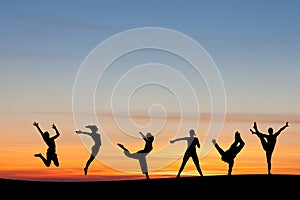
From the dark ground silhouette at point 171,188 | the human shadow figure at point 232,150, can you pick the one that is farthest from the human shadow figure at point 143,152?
the human shadow figure at point 232,150

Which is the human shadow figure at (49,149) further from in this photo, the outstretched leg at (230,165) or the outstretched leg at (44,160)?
the outstretched leg at (230,165)

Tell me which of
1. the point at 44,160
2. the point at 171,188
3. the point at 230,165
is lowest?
the point at 171,188

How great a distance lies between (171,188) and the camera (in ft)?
102

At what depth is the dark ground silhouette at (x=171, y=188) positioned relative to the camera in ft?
94.7

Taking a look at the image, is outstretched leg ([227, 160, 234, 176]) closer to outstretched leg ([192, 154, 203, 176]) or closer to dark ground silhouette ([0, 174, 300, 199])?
dark ground silhouette ([0, 174, 300, 199])

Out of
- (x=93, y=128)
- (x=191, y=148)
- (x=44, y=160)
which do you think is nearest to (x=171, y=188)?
(x=191, y=148)

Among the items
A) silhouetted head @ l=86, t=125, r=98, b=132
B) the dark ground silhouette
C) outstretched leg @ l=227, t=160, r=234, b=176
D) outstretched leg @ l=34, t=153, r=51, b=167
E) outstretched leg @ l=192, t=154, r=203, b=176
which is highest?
silhouetted head @ l=86, t=125, r=98, b=132

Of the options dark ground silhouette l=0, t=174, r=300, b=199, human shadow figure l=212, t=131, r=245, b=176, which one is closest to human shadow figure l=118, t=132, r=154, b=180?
dark ground silhouette l=0, t=174, r=300, b=199

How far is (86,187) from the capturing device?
104 ft

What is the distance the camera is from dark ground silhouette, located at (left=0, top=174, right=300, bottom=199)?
2887 centimetres

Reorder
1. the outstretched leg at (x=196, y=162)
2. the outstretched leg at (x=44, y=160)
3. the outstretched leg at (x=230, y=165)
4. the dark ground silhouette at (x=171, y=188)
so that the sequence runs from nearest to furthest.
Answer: the dark ground silhouette at (x=171, y=188) → the outstretched leg at (x=196, y=162) → the outstretched leg at (x=230, y=165) → the outstretched leg at (x=44, y=160)

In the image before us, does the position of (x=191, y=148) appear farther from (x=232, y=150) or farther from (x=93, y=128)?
(x=93, y=128)

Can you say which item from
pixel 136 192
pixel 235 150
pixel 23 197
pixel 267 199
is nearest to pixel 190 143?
pixel 235 150

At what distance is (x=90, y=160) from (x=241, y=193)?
960 cm
